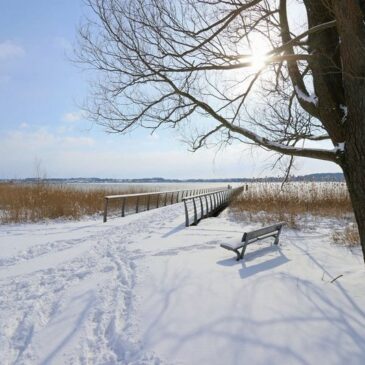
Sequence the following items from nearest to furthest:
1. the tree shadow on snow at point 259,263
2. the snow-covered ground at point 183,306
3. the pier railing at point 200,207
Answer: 1. the snow-covered ground at point 183,306
2. the tree shadow on snow at point 259,263
3. the pier railing at point 200,207

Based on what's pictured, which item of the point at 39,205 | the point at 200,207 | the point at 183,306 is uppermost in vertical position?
the point at 39,205

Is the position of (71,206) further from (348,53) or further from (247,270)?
(348,53)

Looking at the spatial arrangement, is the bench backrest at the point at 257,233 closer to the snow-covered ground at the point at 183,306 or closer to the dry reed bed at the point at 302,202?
the snow-covered ground at the point at 183,306

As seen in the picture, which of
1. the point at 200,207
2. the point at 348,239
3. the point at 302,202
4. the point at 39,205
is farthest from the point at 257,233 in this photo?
the point at 200,207

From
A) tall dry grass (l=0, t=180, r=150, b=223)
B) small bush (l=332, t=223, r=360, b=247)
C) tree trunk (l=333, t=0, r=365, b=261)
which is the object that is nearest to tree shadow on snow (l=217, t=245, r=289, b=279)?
small bush (l=332, t=223, r=360, b=247)

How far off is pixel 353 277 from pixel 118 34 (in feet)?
16.3

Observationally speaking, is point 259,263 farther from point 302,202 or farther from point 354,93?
point 302,202

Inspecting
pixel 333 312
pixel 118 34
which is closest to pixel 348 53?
pixel 333 312

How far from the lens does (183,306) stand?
3.97 metres

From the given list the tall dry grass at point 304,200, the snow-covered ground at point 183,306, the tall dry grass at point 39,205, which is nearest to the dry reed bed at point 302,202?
the tall dry grass at point 304,200

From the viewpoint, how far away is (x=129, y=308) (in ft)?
13.1

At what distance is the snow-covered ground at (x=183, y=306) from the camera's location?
311 centimetres

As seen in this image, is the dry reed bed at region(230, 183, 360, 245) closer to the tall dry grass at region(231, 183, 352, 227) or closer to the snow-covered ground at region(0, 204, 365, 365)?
the tall dry grass at region(231, 183, 352, 227)

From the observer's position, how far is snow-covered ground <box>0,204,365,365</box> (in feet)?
10.2
